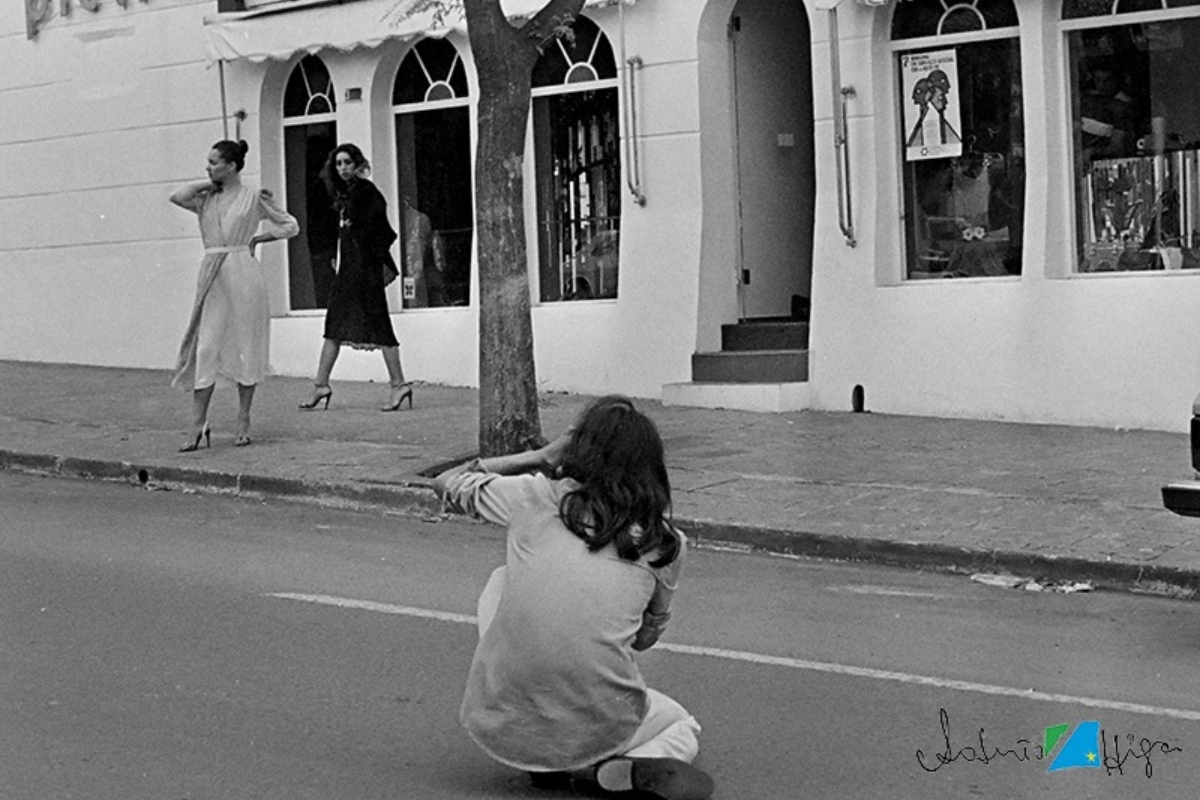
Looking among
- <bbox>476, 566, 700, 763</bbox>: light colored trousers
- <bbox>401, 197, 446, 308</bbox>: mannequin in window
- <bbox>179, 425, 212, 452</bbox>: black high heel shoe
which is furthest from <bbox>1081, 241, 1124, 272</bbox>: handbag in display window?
<bbox>476, 566, 700, 763</bbox>: light colored trousers

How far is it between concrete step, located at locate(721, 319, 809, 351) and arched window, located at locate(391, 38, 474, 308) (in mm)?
2685

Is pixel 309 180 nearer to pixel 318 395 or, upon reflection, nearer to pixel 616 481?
pixel 318 395

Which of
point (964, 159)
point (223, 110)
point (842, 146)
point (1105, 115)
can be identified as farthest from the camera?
point (223, 110)

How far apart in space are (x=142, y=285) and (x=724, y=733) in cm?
1462

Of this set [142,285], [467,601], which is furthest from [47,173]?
[467,601]

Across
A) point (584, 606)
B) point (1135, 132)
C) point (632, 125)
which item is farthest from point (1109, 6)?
point (584, 606)

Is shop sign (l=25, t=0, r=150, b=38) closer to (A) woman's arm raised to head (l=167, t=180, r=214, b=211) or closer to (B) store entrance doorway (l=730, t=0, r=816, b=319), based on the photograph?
(B) store entrance doorway (l=730, t=0, r=816, b=319)

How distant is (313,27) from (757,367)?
5.35 m

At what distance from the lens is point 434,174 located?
61.6ft

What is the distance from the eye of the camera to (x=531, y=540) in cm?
577

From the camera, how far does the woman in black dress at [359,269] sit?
1585cm

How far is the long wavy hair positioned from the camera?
5676 millimetres

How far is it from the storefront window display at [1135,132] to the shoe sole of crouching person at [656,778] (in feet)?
32.2

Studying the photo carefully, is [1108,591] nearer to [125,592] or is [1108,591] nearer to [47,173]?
[125,592]
